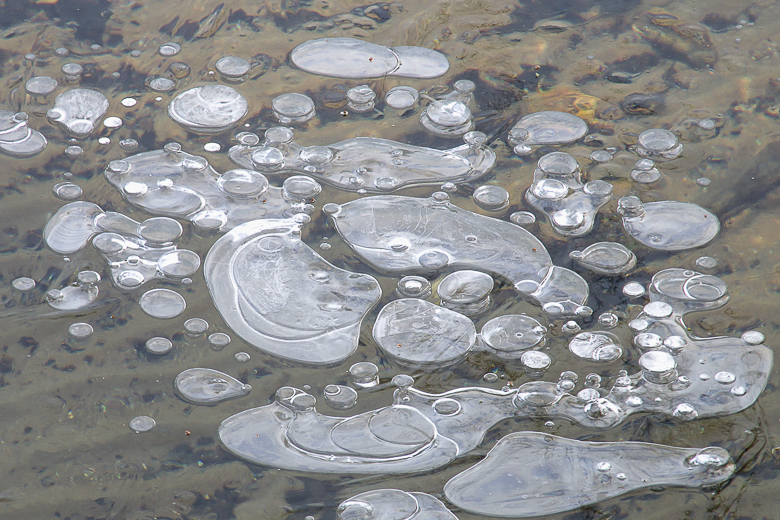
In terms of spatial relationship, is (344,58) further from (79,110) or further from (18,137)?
(18,137)

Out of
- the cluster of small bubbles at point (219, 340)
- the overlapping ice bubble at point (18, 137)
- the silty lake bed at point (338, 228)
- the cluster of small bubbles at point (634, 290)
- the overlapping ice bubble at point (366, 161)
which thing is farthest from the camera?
the overlapping ice bubble at point (18, 137)

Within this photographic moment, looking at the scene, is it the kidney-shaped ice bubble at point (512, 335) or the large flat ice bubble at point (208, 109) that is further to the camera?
the large flat ice bubble at point (208, 109)

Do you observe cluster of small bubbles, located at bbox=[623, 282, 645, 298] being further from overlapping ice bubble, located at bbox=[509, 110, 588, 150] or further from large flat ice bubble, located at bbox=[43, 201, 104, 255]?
large flat ice bubble, located at bbox=[43, 201, 104, 255]

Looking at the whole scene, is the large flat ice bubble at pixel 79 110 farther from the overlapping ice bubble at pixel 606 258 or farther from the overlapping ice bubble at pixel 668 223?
the overlapping ice bubble at pixel 668 223

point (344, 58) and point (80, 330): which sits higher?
point (344, 58)

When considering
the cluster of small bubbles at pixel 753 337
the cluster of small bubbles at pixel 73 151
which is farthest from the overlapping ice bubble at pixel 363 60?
the cluster of small bubbles at pixel 753 337

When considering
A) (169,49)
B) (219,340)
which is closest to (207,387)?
(219,340)
